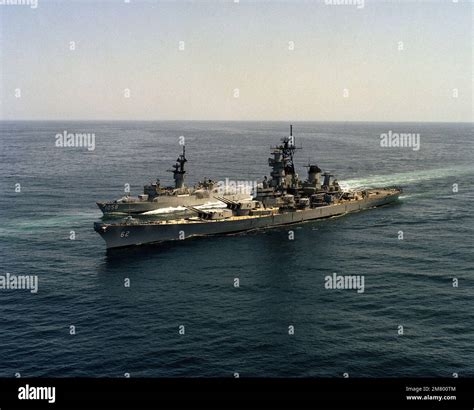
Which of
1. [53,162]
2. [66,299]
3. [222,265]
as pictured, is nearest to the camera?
[66,299]

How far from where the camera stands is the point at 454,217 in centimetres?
7950

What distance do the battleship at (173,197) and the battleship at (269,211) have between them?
4268 millimetres

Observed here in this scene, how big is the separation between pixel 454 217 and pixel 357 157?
91.2m

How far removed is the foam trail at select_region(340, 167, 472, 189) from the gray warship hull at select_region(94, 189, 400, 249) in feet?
79.6

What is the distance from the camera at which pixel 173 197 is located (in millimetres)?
86750

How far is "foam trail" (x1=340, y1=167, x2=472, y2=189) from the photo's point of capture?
115125mm

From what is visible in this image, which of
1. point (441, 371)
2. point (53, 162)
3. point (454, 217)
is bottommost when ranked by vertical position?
point (441, 371)

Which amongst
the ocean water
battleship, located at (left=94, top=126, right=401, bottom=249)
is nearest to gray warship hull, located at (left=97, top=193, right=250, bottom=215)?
battleship, located at (left=94, top=126, right=401, bottom=249)

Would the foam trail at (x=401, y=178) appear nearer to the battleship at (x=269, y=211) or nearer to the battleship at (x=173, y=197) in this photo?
the battleship at (x=269, y=211)

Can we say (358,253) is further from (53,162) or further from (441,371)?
(53,162)

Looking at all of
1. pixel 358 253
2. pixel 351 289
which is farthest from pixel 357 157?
pixel 351 289

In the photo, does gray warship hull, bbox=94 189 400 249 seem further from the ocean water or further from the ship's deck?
the ocean water

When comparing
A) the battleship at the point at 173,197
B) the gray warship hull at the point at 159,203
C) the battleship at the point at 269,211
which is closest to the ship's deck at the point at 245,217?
the battleship at the point at 269,211

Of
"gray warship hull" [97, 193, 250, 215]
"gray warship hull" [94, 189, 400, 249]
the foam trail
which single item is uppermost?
the foam trail
